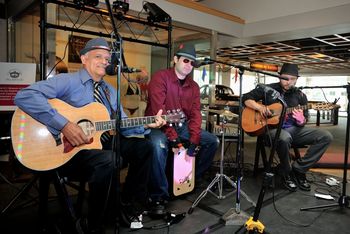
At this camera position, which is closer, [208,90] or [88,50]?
[88,50]

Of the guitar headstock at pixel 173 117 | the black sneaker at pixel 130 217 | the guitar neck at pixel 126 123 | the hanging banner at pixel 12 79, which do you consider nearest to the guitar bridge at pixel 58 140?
the guitar neck at pixel 126 123

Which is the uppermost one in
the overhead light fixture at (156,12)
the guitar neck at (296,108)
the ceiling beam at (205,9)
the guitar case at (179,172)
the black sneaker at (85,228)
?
the ceiling beam at (205,9)

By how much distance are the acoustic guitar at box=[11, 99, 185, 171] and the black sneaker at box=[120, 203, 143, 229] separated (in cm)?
60

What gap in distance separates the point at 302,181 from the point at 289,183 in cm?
22

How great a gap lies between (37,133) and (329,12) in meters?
5.17

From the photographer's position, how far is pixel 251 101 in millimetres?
3316

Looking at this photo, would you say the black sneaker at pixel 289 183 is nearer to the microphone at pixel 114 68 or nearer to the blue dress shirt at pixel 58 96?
the blue dress shirt at pixel 58 96

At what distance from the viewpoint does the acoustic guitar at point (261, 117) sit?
3.22m

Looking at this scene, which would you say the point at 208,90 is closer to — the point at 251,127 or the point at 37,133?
the point at 251,127

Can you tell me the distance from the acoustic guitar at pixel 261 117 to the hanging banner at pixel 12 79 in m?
2.96

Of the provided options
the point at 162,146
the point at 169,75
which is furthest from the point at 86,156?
the point at 169,75

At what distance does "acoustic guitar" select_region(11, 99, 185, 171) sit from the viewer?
5.58 ft

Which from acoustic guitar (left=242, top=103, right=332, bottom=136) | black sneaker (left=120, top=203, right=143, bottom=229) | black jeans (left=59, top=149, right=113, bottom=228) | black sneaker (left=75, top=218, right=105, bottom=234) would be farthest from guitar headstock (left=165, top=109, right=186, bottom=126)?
acoustic guitar (left=242, top=103, right=332, bottom=136)

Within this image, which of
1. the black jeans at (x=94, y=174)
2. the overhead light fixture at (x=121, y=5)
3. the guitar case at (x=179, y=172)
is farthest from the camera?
the overhead light fixture at (x=121, y=5)
